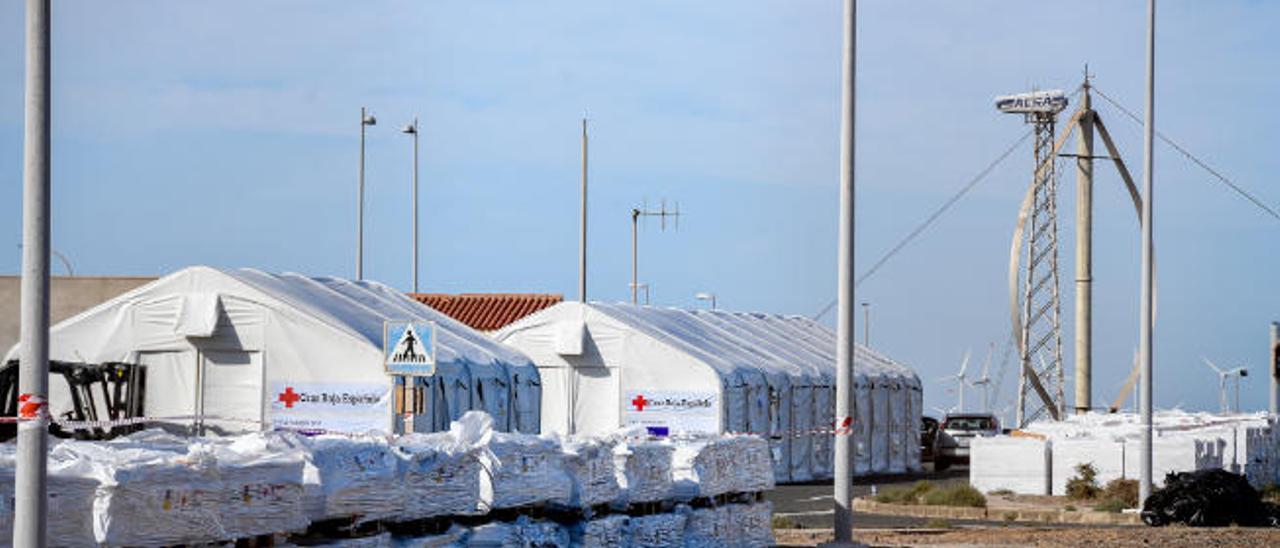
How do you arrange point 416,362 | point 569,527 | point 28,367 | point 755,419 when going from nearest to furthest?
point 28,367 < point 569,527 < point 416,362 < point 755,419

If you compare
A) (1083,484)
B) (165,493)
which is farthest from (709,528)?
(1083,484)

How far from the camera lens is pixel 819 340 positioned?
60.0 m

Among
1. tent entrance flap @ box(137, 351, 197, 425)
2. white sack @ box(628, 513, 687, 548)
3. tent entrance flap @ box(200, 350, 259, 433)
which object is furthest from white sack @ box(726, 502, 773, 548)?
tent entrance flap @ box(137, 351, 197, 425)

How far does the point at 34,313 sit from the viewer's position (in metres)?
12.3

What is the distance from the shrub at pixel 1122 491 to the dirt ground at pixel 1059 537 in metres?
5.28

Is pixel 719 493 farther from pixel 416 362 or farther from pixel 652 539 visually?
pixel 416 362

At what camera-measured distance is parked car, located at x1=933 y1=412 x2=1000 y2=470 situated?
2269 inches

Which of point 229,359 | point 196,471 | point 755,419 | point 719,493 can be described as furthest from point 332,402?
point 196,471

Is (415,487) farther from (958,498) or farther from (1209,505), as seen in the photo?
(958,498)

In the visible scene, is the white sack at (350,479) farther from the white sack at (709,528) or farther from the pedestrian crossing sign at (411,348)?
the white sack at (709,528)

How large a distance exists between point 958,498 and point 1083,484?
9.25 feet

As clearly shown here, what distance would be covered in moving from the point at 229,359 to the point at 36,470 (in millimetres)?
26163

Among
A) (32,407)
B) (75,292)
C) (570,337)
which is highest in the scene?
(75,292)

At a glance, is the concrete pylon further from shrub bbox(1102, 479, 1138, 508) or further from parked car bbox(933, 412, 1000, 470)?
shrub bbox(1102, 479, 1138, 508)
